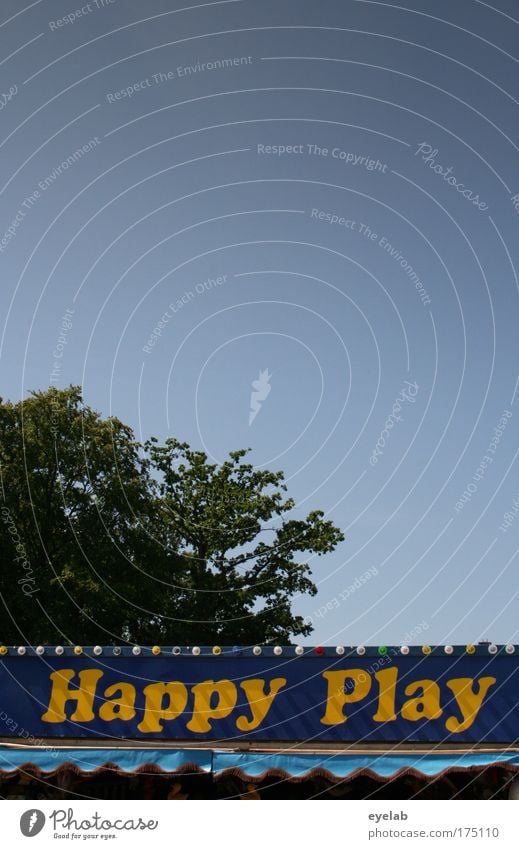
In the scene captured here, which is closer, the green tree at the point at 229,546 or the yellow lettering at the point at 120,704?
the yellow lettering at the point at 120,704

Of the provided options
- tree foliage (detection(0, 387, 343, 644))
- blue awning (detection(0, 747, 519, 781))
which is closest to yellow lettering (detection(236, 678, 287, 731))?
blue awning (detection(0, 747, 519, 781))

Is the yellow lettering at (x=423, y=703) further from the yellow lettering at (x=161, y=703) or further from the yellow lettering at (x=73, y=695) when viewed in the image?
the yellow lettering at (x=73, y=695)

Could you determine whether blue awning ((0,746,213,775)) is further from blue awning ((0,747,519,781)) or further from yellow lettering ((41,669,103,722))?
yellow lettering ((41,669,103,722))

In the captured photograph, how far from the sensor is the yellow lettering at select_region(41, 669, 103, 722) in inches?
644

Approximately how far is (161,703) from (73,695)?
1946mm

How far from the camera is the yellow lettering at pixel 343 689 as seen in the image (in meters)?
15.9

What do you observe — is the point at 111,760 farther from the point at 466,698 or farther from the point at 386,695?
the point at 466,698
